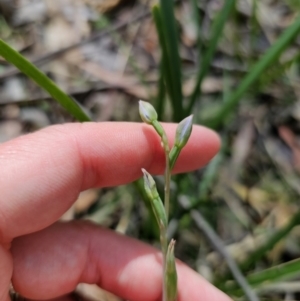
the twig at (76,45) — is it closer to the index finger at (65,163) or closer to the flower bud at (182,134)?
the index finger at (65,163)

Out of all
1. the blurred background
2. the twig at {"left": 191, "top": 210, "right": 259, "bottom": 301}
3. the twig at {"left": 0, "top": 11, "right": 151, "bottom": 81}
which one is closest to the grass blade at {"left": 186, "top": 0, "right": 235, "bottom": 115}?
the blurred background

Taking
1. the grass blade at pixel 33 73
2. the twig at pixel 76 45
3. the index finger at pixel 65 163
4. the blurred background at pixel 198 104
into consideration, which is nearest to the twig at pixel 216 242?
the blurred background at pixel 198 104

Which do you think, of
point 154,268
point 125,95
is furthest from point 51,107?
point 154,268

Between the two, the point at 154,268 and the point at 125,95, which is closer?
the point at 154,268

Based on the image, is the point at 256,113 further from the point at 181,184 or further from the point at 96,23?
the point at 96,23

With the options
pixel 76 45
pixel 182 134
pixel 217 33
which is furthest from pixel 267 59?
pixel 76 45

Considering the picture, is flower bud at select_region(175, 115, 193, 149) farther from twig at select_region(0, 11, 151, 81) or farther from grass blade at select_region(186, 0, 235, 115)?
twig at select_region(0, 11, 151, 81)
